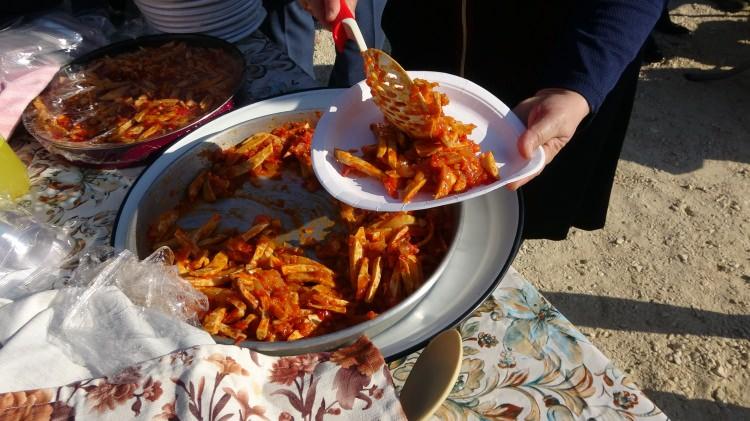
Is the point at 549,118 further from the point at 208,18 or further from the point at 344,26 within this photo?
the point at 208,18

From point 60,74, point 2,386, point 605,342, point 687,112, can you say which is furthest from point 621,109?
point 687,112

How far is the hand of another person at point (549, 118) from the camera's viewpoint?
1.40 metres

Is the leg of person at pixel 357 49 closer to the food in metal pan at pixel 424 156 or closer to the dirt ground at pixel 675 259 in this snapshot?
the dirt ground at pixel 675 259

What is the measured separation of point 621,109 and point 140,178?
162cm

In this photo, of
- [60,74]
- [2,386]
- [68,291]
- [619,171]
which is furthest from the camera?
[619,171]

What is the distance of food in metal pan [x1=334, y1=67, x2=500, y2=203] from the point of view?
1.41 meters

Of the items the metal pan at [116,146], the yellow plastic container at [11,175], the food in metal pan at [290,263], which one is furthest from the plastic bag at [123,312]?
the yellow plastic container at [11,175]

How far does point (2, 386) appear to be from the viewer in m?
0.99

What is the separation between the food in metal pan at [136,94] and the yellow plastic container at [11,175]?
0.16m

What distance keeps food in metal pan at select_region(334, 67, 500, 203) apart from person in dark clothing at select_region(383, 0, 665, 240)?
13cm

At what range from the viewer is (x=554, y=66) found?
5.19 feet

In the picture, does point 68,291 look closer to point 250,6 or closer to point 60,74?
point 60,74

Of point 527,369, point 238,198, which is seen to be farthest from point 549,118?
point 238,198

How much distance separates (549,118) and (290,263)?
2.60ft
